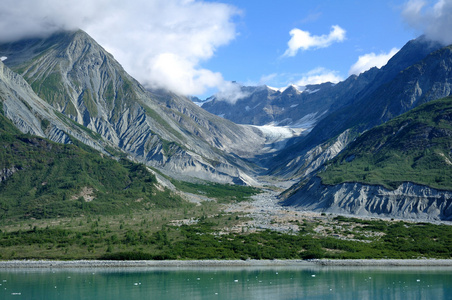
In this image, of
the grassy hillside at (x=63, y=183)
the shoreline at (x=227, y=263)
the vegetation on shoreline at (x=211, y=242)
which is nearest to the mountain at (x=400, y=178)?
the vegetation on shoreline at (x=211, y=242)

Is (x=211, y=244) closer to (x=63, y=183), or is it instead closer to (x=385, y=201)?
(x=385, y=201)

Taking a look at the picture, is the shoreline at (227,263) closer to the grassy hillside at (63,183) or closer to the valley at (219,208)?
the valley at (219,208)

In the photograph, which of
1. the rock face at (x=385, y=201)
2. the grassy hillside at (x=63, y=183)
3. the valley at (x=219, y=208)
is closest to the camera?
the valley at (x=219, y=208)

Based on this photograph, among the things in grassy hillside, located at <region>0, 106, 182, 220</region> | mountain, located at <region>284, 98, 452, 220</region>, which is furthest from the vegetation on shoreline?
mountain, located at <region>284, 98, 452, 220</region>

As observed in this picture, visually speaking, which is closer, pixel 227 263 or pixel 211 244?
pixel 227 263

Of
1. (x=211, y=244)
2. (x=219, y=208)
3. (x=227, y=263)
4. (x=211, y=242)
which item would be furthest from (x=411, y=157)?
(x=227, y=263)

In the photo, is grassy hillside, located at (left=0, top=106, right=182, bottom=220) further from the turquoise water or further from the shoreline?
the turquoise water
